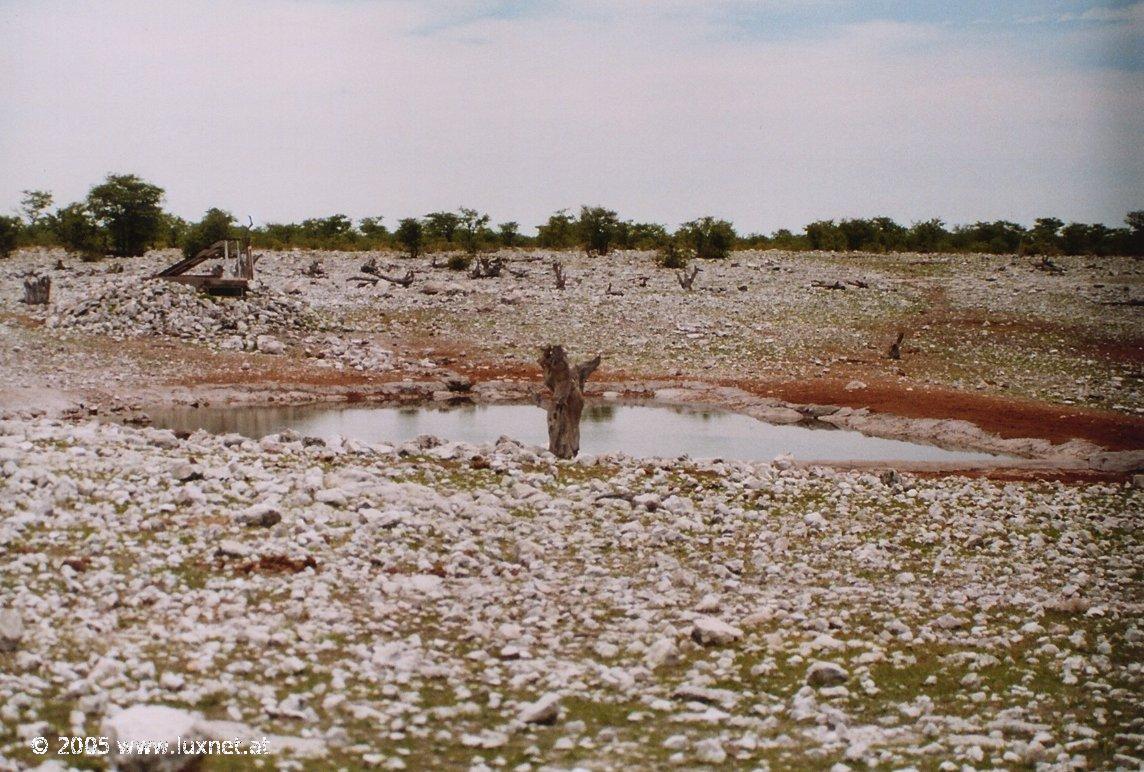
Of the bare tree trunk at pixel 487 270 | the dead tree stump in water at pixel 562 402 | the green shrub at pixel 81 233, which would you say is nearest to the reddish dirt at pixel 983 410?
the dead tree stump in water at pixel 562 402

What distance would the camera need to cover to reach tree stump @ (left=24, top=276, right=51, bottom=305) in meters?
41.2

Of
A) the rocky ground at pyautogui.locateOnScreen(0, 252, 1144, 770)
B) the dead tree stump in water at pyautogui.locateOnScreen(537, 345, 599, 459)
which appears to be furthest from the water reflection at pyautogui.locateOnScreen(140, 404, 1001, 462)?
the dead tree stump in water at pyautogui.locateOnScreen(537, 345, 599, 459)

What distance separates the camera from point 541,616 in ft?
37.6

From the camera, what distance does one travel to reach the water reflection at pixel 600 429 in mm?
26375

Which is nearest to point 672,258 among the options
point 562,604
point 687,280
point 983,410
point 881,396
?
point 687,280

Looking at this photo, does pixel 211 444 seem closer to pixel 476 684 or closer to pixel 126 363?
pixel 476 684

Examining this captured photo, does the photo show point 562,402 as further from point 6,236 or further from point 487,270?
point 6,236

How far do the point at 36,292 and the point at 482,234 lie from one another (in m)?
35.7

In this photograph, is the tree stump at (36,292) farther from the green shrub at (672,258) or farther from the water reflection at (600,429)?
the green shrub at (672,258)

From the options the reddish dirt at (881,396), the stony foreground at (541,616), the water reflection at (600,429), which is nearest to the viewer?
the stony foreground at (541,616)

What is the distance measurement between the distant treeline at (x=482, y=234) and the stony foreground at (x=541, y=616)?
46066mm

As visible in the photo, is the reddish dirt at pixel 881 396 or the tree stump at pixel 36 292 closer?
the reddish dirt at pixel 881 396

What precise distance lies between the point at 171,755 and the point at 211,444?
37.9 feet

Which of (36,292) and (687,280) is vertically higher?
(687,280)
